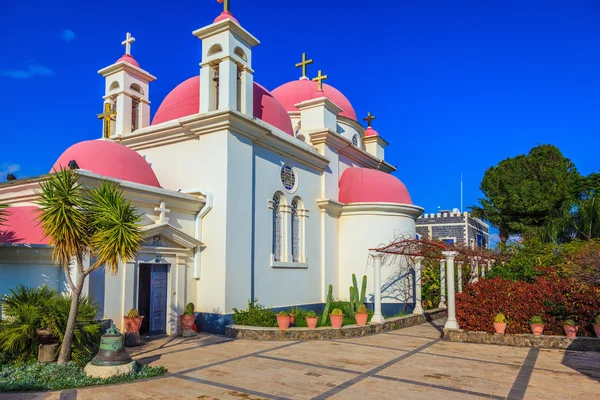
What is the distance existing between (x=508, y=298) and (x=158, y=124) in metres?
11.2

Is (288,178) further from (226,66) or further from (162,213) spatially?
(162,213)

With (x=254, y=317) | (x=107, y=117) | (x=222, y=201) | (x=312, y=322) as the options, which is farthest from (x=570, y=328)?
(x=107, y=117)

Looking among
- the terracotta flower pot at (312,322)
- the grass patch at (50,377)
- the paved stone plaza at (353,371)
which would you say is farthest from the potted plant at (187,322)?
the grass patch at (50,377)

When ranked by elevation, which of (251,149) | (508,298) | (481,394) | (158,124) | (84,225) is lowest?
(481,394)

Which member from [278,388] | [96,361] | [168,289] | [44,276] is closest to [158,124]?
[168,289]

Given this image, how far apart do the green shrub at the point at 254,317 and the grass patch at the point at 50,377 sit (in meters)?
4.71

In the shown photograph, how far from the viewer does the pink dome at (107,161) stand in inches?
493

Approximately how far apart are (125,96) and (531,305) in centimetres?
1420

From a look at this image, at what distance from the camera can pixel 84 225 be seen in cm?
841

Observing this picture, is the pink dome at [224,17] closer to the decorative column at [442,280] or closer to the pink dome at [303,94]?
the pink dome at [303,94]

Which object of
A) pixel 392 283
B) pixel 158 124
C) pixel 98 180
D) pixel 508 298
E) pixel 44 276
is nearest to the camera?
pixel 44 276

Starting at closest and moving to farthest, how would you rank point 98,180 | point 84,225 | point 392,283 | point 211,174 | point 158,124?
point 84,225 → point 98,180 → point 211,174 → point 158,124 → point 392,283

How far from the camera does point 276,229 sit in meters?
15.7

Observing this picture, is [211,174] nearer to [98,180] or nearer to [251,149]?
[251,149]
